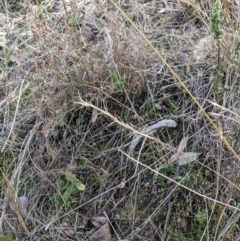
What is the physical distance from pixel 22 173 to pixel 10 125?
8.5 inches

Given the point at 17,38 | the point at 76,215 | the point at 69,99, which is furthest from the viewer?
the point at 17,38

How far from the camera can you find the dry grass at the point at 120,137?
1.95 meters

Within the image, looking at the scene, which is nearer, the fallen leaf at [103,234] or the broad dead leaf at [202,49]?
the fallen leaf at [103,234]

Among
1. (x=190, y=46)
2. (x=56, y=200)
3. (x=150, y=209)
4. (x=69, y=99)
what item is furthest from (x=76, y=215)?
(x=190, y=46)

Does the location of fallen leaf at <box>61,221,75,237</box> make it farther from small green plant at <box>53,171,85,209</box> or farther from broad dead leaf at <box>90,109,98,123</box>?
broad dead leaf at <box>90,109,98,123</box>

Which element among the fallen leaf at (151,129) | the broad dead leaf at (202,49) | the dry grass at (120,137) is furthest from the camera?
the broad dead leaf at (202,49)

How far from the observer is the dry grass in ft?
6.40

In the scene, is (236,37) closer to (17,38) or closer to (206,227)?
(206,227)

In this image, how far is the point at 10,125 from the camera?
2246 millimetres

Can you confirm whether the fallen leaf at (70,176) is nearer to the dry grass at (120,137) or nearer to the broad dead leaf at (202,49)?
the dry grass at (120,137)

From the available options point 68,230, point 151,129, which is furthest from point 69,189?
point 151,129

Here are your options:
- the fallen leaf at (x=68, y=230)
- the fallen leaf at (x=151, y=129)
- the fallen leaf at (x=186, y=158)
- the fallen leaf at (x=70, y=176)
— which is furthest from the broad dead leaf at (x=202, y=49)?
the fallen leaf at (x=68, y=230)

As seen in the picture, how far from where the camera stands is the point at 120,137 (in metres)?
2.12

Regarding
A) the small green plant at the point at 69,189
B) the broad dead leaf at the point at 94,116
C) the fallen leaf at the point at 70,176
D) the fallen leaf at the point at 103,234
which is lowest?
the fallen leaf at the point at 103,234
